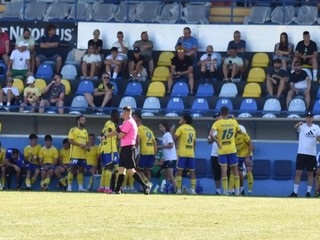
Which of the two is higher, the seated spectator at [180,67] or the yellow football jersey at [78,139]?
the seated spectator at [180,67]

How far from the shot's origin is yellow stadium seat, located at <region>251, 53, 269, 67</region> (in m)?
31.5

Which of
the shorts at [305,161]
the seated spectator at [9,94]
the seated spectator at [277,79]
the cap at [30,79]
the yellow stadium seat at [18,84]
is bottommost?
the shorts at [305,161]

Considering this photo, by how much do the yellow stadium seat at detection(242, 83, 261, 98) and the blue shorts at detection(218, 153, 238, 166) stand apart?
409 cm

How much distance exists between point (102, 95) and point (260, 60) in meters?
4.29

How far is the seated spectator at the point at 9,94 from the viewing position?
30.6m

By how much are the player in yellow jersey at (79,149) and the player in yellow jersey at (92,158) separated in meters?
0.13

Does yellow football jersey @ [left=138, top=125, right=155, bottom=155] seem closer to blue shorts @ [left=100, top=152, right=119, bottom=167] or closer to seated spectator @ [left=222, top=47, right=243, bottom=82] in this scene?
blue shorts @ [left=100, top=152, right=119, bottom=167]

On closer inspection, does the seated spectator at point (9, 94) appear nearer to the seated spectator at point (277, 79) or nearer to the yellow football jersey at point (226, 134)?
the seated spectator at point (277, 79)

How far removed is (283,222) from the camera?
17.0m

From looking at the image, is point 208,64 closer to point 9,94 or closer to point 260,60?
point 260,60

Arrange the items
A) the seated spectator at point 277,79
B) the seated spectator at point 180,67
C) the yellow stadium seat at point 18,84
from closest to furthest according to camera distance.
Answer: the seated spectator at point 277,79, the seated spectator at point 180,67, the yellow stadium seat at point 18,84

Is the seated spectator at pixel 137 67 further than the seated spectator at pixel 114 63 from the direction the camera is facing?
No

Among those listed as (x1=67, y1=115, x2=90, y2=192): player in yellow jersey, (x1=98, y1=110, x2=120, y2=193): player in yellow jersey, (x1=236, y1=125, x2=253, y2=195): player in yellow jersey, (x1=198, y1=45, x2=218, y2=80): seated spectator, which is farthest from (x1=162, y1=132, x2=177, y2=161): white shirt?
(x1=198, y1=45, x2=218, y2=80): seated spectator

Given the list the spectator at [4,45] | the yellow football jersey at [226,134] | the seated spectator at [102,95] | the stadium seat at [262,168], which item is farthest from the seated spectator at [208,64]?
the spectator at [4,45]
